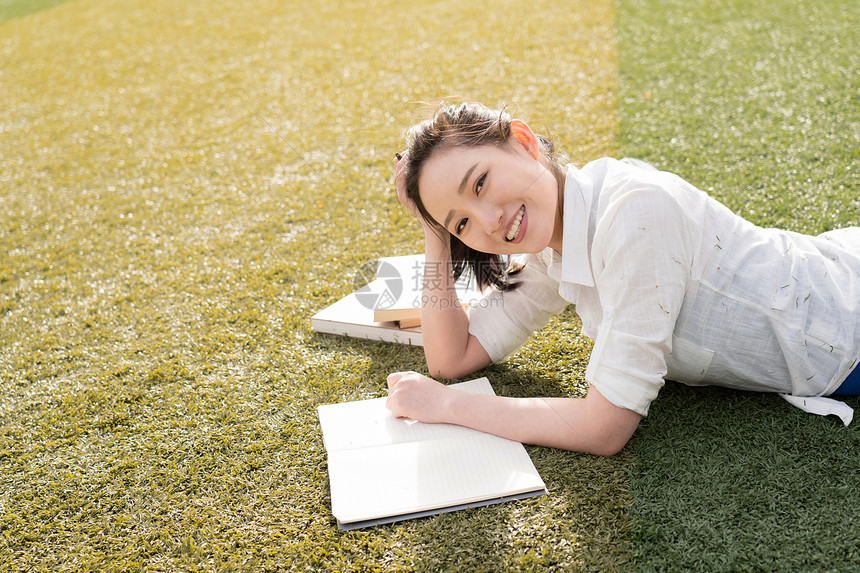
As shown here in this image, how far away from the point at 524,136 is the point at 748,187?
132 cm

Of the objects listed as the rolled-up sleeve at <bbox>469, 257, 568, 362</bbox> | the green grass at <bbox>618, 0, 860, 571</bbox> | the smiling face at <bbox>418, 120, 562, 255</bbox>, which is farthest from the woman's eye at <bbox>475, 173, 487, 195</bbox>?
the green grass at <bbox>618, 0, 860, 571</bbox>

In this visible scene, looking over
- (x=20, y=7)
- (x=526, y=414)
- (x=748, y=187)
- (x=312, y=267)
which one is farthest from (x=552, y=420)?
(x=20, y=7)

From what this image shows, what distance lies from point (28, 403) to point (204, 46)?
399cm

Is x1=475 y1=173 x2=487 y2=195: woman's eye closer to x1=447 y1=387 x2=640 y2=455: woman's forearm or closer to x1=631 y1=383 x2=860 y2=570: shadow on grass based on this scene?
x1=447 y1=387 x2=640 y2=455: woman's forearm

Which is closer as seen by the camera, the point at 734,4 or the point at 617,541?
the point at 617,541

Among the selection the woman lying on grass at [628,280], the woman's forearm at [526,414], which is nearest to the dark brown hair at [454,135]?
the woman lying on grass at [628,280]

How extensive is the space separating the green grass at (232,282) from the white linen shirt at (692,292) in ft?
0.90

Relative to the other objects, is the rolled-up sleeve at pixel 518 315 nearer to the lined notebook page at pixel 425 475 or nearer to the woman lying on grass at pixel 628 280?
the woman lying on grass at pixel 628 280

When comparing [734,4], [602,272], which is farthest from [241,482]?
[734,4]

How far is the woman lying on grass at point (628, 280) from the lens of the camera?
1428 mm

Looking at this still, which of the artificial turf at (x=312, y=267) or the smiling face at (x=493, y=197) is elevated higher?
the smiling face at (x=493, y=197)

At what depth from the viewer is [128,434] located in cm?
177

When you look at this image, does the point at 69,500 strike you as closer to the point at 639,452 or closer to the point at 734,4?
the point at 639,452

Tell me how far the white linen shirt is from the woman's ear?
11 cm
